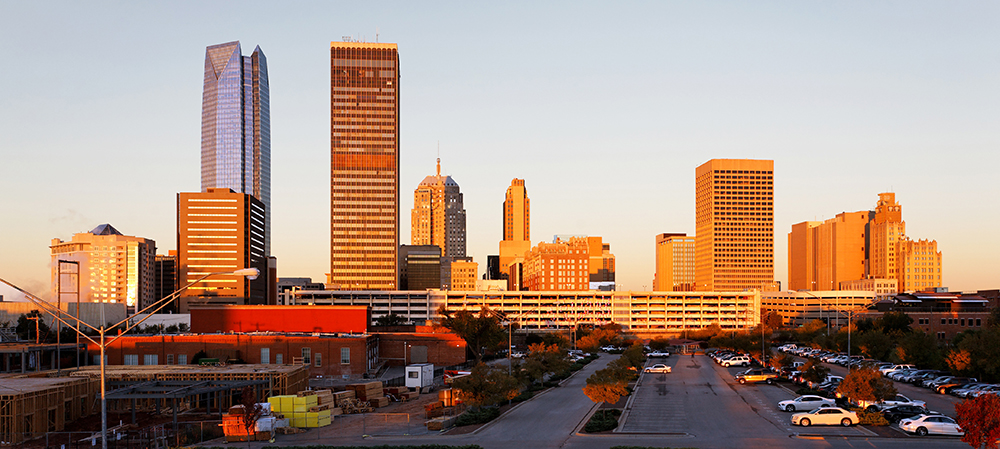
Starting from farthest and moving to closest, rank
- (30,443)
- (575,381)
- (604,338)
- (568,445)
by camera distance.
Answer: (604,338) → (575,381) → (30,443) → (568,445)

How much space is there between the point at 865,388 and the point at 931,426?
649cm

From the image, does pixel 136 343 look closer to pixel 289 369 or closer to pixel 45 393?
pixel 289 369

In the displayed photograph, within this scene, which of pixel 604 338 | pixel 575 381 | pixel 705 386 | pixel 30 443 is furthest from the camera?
pixel 604 338

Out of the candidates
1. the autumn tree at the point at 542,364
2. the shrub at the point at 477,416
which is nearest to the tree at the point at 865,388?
the shrub at the point at 477,416

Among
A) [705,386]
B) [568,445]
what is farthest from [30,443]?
[705,386]

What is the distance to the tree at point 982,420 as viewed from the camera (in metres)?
35.2

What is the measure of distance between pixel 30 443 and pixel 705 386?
2367 inches

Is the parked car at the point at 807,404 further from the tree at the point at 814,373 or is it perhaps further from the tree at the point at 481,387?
the tree at the point at 481,387

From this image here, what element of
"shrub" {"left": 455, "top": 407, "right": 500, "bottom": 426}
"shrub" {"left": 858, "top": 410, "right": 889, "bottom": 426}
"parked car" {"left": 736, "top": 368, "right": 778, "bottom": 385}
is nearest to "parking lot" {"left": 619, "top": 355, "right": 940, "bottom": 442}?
"parked car" {"left": 736, "top": 368, "right": 778, "bottom": 385}

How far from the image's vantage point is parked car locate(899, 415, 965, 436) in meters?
48.3

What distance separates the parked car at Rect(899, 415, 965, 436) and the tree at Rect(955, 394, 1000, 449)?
42.3 feet

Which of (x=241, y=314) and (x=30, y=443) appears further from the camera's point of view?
(x=241, y=314)

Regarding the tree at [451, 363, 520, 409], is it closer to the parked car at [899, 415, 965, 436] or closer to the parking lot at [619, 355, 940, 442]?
the parking lot at [619, 355, 940, 442]

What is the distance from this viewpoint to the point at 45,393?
176 feet
